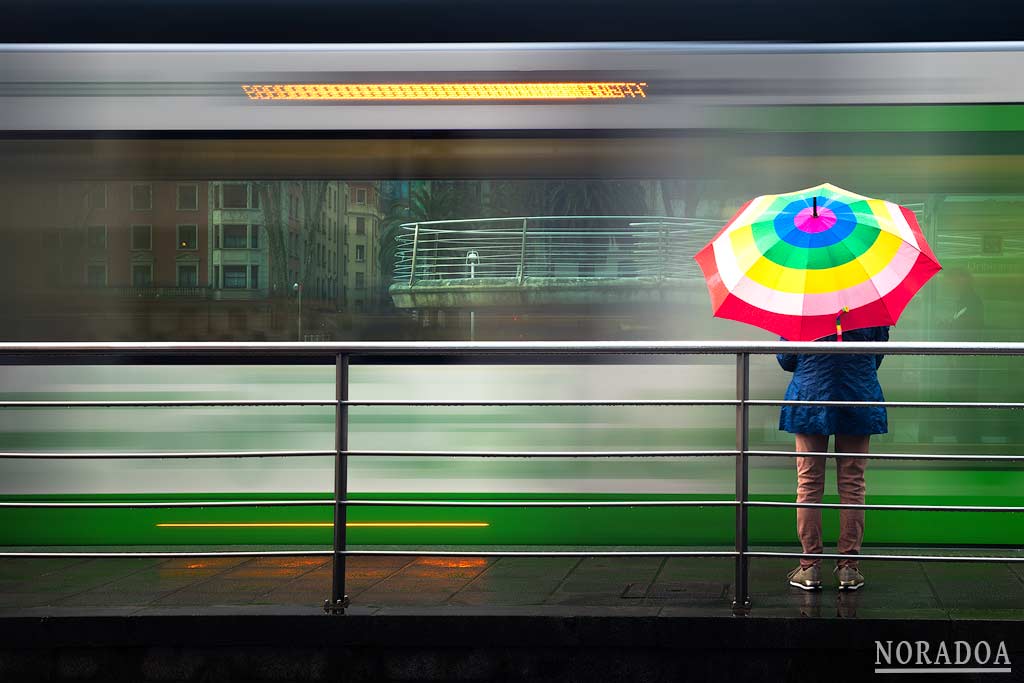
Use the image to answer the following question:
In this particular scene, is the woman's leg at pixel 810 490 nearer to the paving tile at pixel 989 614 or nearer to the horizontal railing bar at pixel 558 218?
the paving tile at pixel 989 614

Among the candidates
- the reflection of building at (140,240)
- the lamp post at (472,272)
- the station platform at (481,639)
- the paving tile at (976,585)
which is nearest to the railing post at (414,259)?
→ the lamp post at (472,272)

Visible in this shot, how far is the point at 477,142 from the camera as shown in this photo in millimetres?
5910

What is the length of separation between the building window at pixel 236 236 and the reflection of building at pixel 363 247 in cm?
52

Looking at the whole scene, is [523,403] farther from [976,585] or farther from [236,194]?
[236,194]

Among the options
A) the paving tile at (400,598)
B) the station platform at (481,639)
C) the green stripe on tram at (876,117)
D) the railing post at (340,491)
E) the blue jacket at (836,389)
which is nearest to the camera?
the station platform at (481,639)

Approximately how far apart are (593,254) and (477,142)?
0.82 metres

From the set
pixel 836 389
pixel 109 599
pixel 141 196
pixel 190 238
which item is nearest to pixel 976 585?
pixel 836 389

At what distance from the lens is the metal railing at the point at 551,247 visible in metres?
5.82

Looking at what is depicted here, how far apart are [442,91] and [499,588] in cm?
252

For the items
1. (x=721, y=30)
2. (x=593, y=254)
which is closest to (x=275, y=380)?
(x=593, y=254)

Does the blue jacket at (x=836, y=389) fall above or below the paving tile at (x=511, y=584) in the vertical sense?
above

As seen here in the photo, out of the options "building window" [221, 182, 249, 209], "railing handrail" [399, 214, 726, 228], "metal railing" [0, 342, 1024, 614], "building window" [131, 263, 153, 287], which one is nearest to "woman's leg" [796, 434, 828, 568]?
"metal railing" [0, 342, 1024, 614]

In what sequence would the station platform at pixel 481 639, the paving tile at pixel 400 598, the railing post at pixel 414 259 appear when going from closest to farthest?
the station platform at pixel 481 639, the paving tile at pixel 400 598, the railing post at pixel 414 259

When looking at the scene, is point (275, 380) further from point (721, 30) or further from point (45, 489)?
point (721, 30)
